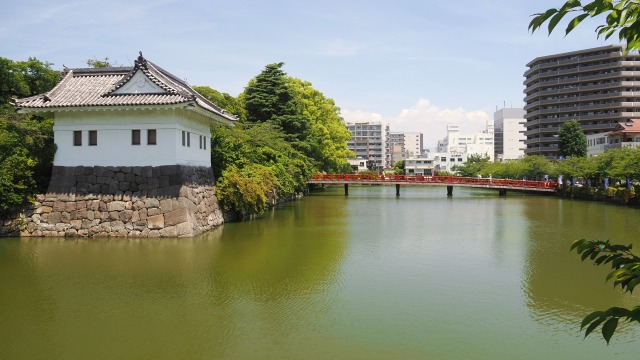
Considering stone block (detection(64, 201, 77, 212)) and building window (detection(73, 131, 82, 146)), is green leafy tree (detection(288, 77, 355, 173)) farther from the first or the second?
stone block (detection(64, 201, 77, 212))

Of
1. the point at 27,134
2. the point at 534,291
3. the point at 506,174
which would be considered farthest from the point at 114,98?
the point at 506,174

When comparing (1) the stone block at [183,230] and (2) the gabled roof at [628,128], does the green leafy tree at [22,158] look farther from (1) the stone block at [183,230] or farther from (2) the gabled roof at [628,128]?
(2) the gabled roof at [628,128]

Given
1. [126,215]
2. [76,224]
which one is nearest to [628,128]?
[126,215]

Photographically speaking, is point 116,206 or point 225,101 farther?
point 225,101

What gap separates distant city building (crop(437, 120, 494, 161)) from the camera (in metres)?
103

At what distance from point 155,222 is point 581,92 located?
64.9 meters

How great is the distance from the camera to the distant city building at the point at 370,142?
120 m

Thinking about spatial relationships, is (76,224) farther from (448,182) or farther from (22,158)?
(448,182)

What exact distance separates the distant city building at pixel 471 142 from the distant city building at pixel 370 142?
16.4m

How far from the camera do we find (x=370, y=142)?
4771 inches

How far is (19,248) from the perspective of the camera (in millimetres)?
13898

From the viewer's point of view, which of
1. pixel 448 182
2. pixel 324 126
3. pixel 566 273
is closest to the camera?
pixel 566 273

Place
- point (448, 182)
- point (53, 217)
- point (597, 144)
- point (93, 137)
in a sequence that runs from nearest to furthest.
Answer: point (53, 217) → point (93, 137) → point (448, 182) → point (597, 144)

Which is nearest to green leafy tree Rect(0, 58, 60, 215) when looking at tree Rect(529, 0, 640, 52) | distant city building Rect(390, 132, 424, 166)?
tree Rect(529, 0, 640, 52)
